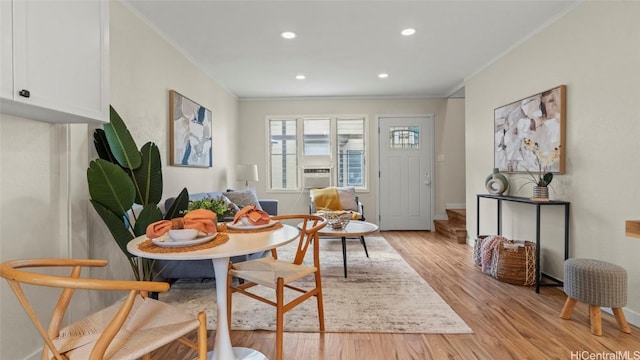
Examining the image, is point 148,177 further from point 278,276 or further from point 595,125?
point 595,125

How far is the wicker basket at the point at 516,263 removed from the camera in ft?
9.41

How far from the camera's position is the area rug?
2.15 metres

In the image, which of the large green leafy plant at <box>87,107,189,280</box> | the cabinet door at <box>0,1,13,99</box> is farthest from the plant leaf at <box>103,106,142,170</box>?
the cabinet door at <box>0,1,13,99</box>

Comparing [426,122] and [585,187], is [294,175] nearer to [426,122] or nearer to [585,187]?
[426,122]

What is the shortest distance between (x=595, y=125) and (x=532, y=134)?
66 cm

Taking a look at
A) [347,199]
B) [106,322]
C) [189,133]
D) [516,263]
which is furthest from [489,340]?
[189,133]

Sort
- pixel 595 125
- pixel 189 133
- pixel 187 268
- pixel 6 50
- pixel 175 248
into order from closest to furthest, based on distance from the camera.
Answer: pixel 6 50
pixel 175 248
pixel 595 125
pixel 187 268
pixel 189 133

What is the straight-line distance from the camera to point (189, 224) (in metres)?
1.44

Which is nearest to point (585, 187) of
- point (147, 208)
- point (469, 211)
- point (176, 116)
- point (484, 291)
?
point (484, 291)

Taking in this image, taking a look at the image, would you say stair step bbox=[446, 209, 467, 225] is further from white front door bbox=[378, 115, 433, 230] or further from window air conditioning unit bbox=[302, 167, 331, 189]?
window air conditioning unit bbox=[302, 167, 331, 189]

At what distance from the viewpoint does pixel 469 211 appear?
4520 millimetres

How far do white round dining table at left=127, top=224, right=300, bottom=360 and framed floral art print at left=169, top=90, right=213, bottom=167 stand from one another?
6.16 ft

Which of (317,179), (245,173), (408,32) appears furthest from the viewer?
(317,179)

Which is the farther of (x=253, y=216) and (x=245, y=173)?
(x=245, y=173)
